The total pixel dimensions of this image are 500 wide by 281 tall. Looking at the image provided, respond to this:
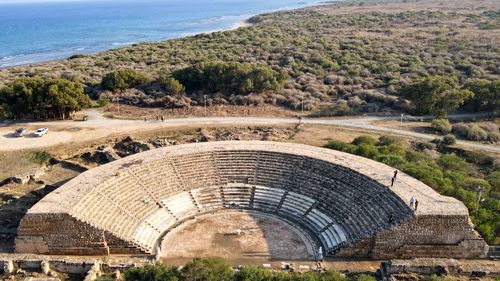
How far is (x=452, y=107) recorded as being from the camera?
52.0 meters

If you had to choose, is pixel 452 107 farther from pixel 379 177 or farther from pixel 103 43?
pixel 103 43

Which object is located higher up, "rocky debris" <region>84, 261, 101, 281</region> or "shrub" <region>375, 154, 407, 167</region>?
"shrub" <region>375, 154, 407, 167</region>

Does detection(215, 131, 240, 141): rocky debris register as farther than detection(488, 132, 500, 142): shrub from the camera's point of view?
No

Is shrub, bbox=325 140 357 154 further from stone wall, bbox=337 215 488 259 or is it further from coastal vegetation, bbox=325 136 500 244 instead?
stone wall, bbox=337 215 488 259

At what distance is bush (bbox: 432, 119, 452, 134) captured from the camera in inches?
1852

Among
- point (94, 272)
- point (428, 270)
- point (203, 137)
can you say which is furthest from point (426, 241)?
point (203, 137)

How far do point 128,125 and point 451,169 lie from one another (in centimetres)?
3399

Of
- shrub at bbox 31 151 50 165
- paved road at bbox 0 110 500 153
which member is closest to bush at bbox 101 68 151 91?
paved road at bbox 0 110 500 153

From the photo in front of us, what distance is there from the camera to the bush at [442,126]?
1852 inches

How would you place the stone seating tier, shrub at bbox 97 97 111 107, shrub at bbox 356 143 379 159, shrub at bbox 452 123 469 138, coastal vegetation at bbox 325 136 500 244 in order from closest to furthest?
the stone seating tier → coastal vegetation at bbox 325 136 500 244 → shrub at bbox 356 143 379 159 → shrub at bbox 452 123 469 138 → shrub at bbox 97 97 111 107

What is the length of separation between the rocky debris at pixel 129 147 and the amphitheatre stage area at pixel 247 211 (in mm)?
6792

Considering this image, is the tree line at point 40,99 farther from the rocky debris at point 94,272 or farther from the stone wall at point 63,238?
the rocky debris at point 94,272

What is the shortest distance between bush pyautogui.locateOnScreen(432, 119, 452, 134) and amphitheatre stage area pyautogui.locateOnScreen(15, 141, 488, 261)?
19.2 m

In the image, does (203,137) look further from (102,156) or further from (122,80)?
(122,80)
